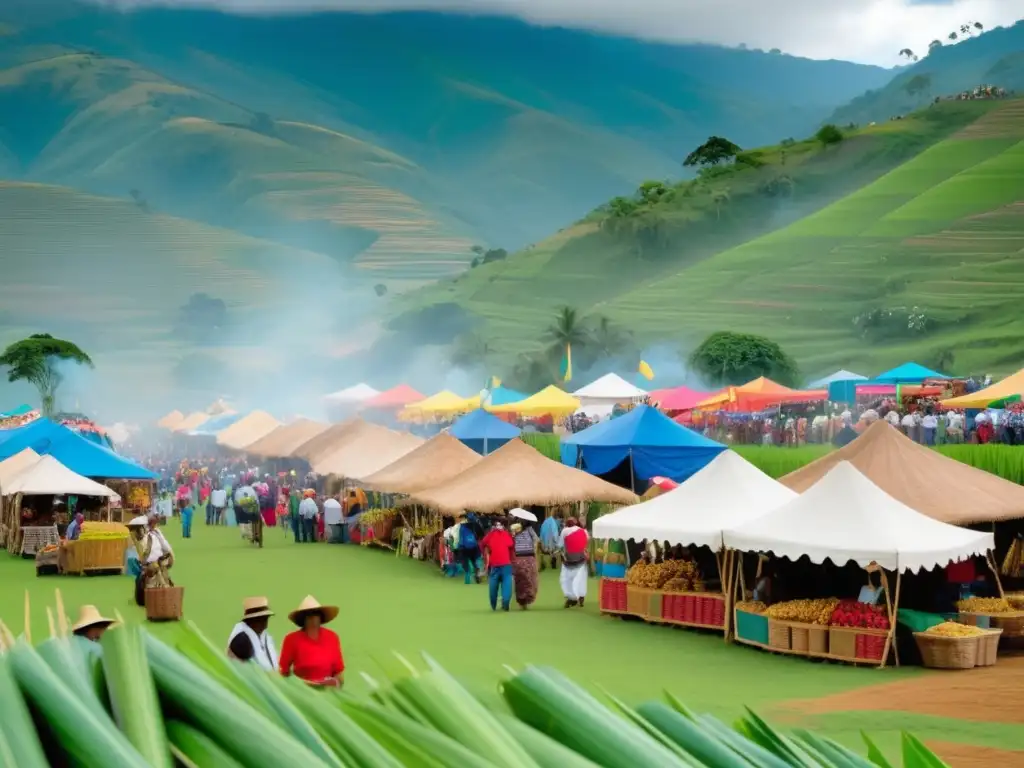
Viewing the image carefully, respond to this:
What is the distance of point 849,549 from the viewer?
1551cm

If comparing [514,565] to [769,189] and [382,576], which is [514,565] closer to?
[382,576]

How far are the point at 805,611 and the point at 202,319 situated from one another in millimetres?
171143

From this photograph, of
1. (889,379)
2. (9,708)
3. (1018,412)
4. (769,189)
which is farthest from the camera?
(769,189)

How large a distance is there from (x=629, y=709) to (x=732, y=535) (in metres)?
16.0

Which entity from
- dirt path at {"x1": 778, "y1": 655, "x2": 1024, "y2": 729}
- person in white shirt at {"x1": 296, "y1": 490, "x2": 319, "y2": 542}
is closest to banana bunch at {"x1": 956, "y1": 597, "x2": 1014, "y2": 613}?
dirt path at {"x1": 778, "y1": 655, "x2": 1024, "y2": 729}

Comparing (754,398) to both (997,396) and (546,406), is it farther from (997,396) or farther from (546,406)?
(997,396)

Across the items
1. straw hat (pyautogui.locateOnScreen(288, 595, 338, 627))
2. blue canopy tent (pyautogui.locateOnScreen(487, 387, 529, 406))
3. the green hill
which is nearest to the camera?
straw hat (pyautogui.locateOnScreen(288, 595, 338, 627))

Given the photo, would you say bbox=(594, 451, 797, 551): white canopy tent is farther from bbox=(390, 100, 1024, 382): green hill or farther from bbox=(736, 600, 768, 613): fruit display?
bbox=(390, 100, 1024, 382): green hill

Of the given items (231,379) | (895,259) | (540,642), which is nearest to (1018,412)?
(540,642)

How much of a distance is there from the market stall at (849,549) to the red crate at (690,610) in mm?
1334

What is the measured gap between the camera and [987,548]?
16.1 metres

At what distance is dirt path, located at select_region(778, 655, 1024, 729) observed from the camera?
1288 cm

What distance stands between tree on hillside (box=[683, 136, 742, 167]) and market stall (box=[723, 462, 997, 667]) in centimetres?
15532

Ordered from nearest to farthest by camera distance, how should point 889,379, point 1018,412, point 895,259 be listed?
point 1018,412
point 889,379
point 895,259
